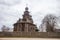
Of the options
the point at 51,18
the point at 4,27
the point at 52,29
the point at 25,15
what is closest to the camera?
the point at 52,29

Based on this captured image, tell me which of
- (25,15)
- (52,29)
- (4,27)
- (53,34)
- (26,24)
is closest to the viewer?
(53,34)

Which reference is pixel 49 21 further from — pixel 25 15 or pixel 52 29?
pixel 25 15

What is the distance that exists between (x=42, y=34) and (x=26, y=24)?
3045 centimetres

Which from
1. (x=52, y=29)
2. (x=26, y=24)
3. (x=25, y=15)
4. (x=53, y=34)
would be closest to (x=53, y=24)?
(x=52, y=29)

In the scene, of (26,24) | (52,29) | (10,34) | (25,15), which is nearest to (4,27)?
(25,15)

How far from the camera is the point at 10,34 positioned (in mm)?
23641

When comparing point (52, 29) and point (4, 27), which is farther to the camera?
point (4, 27)

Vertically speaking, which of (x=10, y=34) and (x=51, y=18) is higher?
(x=51, y=18)

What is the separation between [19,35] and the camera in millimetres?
23250

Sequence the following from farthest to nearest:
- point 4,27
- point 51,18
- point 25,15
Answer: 1. point 4,27
2. point 25,15
3. point 51,18

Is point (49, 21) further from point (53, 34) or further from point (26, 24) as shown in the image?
point (53, 34)

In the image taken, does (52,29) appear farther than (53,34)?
Yes

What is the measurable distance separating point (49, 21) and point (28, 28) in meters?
10.4

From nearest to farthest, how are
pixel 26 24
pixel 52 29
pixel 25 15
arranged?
pixel 52 29
pixel 26 24
pixel 25 15
